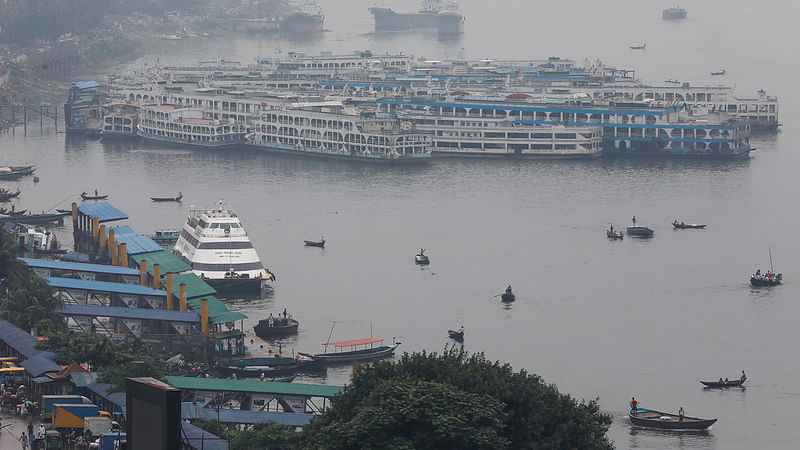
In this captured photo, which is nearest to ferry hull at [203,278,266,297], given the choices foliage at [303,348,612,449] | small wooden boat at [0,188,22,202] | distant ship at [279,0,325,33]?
small wooden boat at [0,188,22,202]

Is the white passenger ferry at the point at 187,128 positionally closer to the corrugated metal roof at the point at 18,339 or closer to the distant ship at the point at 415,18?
the corrugated metal roof at the point at 18,339

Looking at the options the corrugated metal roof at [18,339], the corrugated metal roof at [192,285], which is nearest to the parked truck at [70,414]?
the corrugated metal roof at [18,339]

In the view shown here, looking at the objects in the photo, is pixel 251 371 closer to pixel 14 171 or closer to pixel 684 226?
pixel 684 226

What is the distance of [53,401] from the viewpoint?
24609 millimetres

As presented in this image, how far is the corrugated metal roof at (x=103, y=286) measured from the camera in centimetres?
3502

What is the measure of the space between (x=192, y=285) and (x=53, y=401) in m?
11.5

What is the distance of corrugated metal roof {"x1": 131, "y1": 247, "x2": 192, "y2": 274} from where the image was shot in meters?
38.1

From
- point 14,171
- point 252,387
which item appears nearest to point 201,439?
point 252,387

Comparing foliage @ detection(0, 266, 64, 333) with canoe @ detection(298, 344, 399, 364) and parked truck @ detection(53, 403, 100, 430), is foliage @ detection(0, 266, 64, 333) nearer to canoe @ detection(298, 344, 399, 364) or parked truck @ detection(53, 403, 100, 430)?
canoe @ detection(298, 344, 399, 364)

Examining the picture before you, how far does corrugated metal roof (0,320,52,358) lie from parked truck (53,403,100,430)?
3.85 m

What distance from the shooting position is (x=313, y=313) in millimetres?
37469

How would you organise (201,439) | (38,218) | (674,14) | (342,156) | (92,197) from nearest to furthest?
(201,439) → (38,218) → (92,197) → (342,156) → (674,14)

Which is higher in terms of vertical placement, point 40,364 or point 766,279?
point 40,364

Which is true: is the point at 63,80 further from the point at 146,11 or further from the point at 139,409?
the point at 139,409
